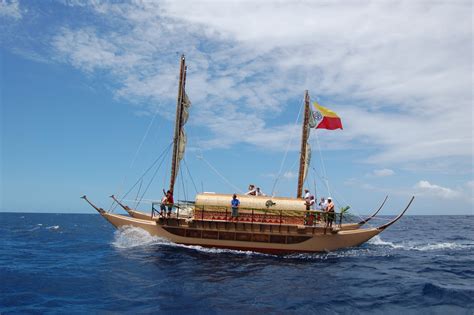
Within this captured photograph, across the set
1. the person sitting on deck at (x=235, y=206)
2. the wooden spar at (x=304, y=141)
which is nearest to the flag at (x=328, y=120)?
the wooden spar at (x=304, y=141)

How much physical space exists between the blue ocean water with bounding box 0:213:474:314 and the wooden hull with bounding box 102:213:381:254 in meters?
0.73

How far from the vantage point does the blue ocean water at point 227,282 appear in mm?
13992

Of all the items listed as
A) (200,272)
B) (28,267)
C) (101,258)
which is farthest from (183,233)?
(28,267)

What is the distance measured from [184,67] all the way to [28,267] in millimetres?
19219

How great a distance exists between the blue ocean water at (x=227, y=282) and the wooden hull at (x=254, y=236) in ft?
2.39

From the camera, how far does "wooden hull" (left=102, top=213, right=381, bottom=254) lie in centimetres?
2652

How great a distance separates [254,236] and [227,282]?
927 centimetres

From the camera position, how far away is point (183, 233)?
2703 centimetres

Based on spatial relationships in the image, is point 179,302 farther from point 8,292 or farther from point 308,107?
point 308,107

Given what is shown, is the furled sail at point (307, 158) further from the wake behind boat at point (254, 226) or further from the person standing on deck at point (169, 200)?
the person standing on deck at point (169, 200)

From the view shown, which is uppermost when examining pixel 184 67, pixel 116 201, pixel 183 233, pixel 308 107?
pixel 184 67

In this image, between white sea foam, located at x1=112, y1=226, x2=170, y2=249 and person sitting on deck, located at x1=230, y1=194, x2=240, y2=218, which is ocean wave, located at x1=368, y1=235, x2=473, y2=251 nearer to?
person sitting on deck, located at x1=230, y1=194, x2=240, y2=218

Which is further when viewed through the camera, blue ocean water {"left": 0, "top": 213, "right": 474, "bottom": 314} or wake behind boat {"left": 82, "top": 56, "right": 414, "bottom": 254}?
wake behind boat {"left": 82, "top": 56, "right": 414, "bottom": 254}

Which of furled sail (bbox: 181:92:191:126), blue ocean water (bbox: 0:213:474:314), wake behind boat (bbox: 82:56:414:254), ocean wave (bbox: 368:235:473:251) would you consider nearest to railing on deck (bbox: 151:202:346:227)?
wake behind boat (bbox: 82:56:414:254)
